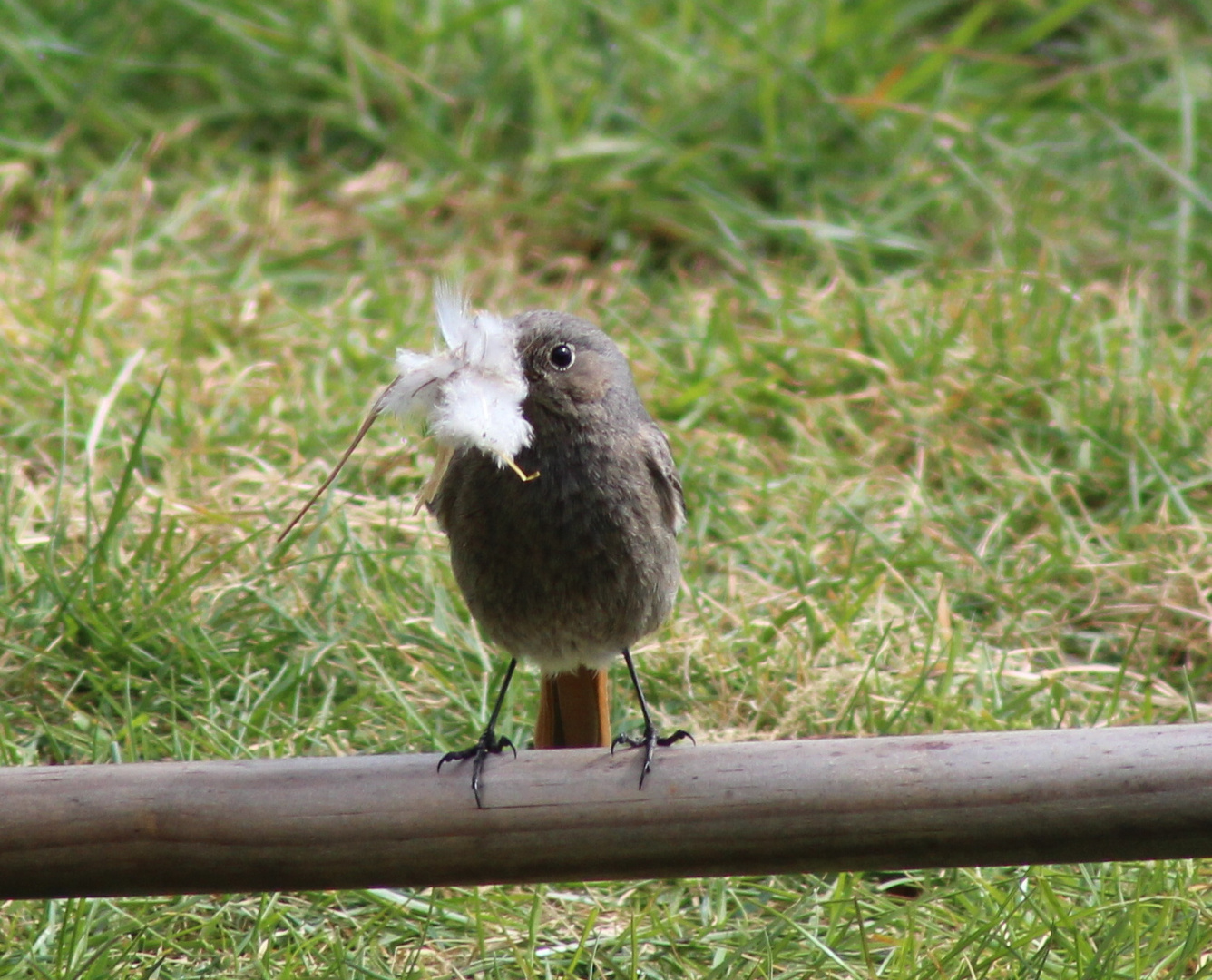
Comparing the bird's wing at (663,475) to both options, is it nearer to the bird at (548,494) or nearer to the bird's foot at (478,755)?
the bird at (548,494)

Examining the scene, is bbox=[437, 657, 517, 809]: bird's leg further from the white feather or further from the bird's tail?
the white feather

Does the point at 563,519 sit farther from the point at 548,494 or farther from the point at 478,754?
the point at 478,754

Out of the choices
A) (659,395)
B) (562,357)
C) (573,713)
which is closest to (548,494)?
(562,357)

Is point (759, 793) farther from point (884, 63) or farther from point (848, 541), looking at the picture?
point (884, 63)

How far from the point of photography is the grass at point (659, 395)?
122 inches

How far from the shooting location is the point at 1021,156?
6020 millimetres

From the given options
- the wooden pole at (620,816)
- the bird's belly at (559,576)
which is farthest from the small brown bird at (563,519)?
the wooden pole at (620,816)

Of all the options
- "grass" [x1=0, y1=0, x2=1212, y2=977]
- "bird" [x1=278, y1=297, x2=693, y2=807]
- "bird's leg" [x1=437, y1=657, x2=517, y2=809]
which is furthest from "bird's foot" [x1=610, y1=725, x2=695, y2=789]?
A: "grass" [x1=0, y1=0, x2=1212, y2=977]

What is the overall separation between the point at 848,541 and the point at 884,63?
2936 millimetres

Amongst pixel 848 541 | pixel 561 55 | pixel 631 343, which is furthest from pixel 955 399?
pixel 561 55

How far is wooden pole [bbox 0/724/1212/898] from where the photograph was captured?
2.23m

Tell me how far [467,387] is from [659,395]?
7.42 feet

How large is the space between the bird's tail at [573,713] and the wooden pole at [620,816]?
2.39 ft

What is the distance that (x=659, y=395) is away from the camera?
4.84 meters
